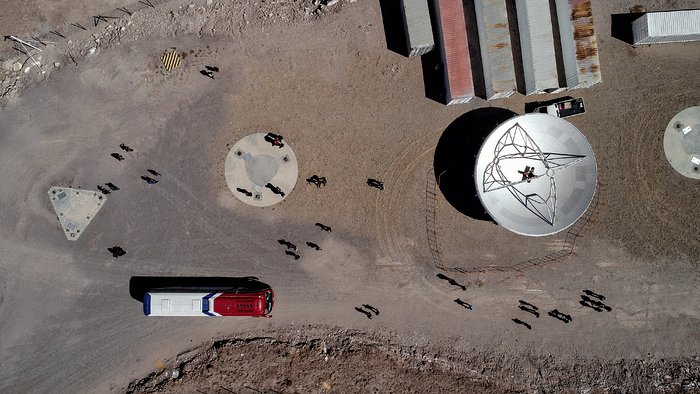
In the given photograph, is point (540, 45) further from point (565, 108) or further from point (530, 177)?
point (530, 177)

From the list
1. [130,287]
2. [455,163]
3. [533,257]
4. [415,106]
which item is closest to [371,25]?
[415,106]

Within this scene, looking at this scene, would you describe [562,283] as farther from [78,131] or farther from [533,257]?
[78,131]

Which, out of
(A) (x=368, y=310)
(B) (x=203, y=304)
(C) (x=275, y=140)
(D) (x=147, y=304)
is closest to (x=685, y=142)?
(A) (x=368, y=310)

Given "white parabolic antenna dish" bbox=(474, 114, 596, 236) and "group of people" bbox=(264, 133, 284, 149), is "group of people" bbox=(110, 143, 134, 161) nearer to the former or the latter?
"group of people" bbox=(264, 133, 284, 149)

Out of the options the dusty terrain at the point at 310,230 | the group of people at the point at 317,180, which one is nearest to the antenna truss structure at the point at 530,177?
the dusty terrain at the point at 310,230

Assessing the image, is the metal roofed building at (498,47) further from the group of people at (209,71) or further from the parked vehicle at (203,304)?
the parked vehicle at (203,304)
